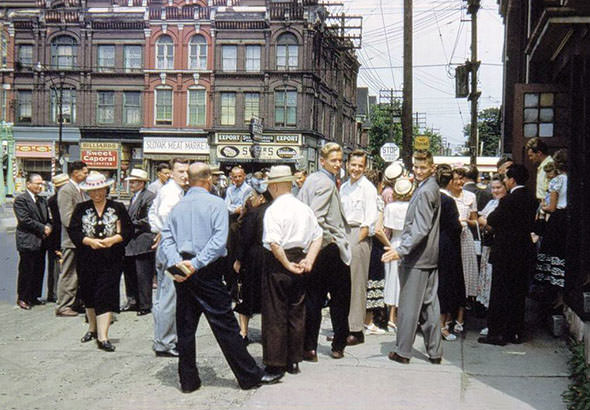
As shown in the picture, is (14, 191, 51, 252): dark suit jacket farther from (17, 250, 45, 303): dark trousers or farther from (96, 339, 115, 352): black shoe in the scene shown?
(96, 339, 115, 352): black shoe

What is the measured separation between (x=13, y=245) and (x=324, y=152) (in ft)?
46.0

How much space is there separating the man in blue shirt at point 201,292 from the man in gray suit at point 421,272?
1.66 metres

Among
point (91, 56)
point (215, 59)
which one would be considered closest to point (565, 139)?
point (215, 59)

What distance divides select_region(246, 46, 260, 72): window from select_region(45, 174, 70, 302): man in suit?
35725 millimetres

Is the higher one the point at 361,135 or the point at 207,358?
the point at 361,135

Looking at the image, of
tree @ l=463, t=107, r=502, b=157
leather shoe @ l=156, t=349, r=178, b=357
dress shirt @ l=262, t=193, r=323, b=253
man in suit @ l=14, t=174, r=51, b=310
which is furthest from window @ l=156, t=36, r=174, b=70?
tree @ l=463, t=107, r=502, b=157

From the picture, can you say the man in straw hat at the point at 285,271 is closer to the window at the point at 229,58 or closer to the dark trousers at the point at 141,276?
the dark trousers at the point at 141,276

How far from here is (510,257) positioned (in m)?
7.60

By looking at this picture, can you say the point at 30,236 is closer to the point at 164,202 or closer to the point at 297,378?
the point at 164,202

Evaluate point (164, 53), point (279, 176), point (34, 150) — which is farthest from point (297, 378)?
point (34, 150)

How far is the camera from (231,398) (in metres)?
5.76

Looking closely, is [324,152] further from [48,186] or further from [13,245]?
[48,186]

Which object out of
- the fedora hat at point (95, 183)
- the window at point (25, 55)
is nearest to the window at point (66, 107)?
the window at point (25, 55)

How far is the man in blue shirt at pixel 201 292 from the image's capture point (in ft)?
19.3
